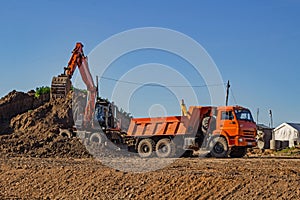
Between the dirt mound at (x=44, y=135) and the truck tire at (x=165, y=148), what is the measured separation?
4399 millimetres

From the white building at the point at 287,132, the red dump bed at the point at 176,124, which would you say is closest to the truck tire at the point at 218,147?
the red dump bed at the point at 176,124

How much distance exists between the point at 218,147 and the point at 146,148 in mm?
3995

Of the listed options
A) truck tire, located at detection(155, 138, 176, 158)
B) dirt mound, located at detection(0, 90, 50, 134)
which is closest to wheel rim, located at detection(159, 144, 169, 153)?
truck tire, located at detection(155, 138, 176, 158)

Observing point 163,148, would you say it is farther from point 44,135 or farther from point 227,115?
point 44,135

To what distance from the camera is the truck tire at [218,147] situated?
78.9 feet

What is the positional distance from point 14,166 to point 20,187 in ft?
10.9

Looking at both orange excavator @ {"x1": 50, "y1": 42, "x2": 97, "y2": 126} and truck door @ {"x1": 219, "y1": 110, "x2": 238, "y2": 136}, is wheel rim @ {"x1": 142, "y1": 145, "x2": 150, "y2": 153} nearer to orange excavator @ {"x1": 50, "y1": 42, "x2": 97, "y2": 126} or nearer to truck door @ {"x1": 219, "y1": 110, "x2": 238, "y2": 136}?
truck door @ {"x1": 219, "y1": 110, "x2": 238, "y2": 136}

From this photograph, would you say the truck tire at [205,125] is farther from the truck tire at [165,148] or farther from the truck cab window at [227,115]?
the truck tire at [165,148]

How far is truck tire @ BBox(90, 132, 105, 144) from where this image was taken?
99.2ft

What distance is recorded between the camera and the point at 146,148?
85.9 ft

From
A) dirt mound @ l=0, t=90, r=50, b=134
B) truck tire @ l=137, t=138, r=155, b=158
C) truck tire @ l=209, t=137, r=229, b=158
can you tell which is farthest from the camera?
dirt mound @ l=0, t=90, r=50, b=134

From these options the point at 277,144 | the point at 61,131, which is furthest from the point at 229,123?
the point at 277,144

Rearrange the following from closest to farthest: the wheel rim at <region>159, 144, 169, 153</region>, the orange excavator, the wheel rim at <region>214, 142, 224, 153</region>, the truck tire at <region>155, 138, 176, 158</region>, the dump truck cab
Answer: the dump truck cab, the wheel rim at <region>214, 142, 224, 153</region>, the truck tire at <region>155, 138, 176, 158</region>, the wheel rim at <region>159, 144, 169, 153</region>, the orange excavator

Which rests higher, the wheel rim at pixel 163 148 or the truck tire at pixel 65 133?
the truck tire at pixel 65 133
